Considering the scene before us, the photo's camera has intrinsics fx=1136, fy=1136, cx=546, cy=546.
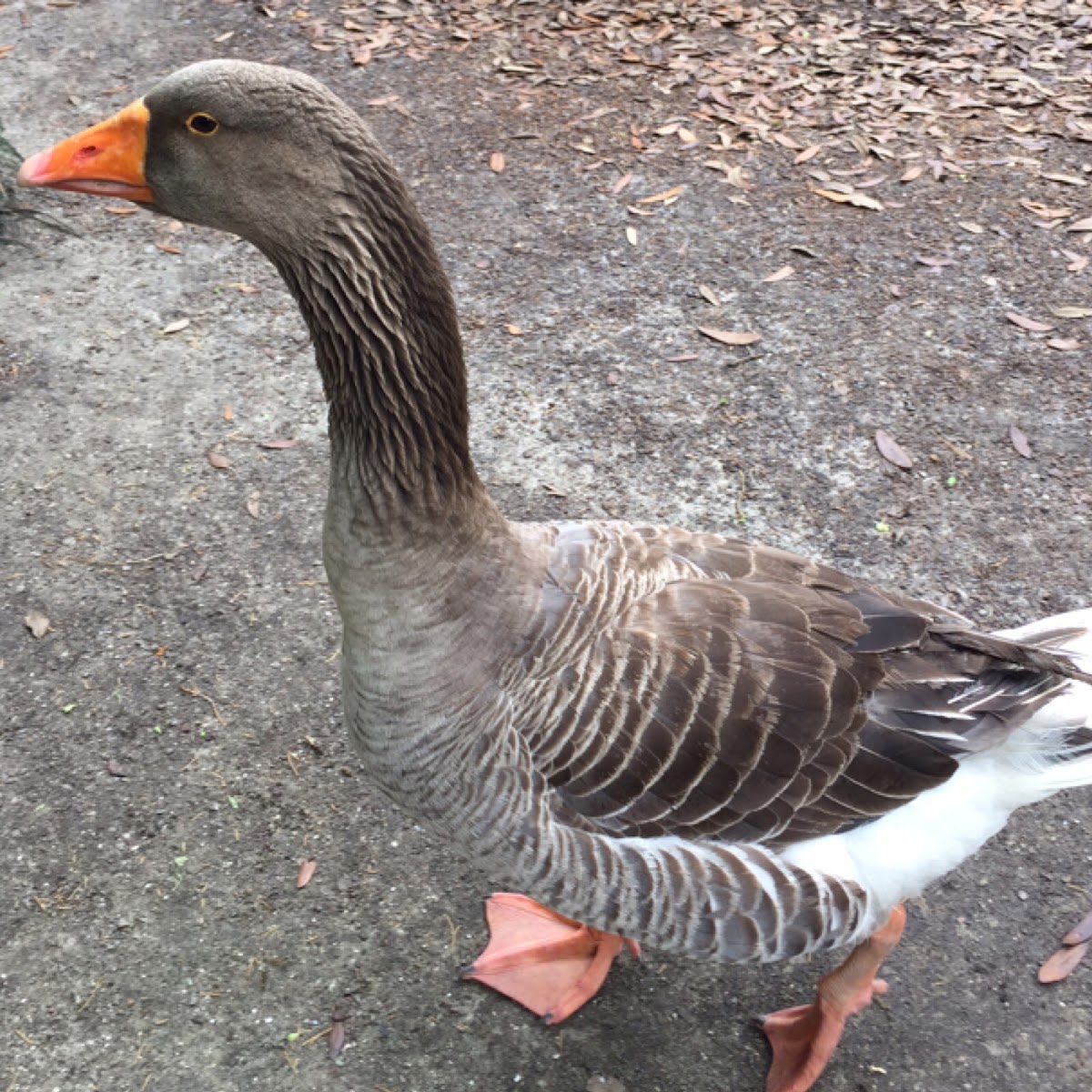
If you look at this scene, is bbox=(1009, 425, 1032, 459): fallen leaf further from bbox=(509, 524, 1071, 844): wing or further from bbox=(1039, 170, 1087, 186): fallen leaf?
bbox=(509, 524, 1071, 844): wing

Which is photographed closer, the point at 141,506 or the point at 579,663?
the point at 579,663

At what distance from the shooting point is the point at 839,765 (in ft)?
8.82

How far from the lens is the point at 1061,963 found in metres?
3.23

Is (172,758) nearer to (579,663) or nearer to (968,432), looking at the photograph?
(579,663)

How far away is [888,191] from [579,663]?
14.1ft

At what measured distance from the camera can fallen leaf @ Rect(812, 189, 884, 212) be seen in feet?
19.3

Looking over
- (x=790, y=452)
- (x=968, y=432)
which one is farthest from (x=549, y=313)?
(x=968, y=432)

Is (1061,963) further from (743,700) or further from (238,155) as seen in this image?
(238,155)

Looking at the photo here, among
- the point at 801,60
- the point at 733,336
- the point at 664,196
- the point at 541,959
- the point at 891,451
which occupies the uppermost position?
the point at 801,60

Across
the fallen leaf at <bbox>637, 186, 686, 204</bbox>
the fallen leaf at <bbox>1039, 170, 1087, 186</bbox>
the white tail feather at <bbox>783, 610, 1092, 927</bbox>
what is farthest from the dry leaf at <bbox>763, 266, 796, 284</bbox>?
the white tail feather at <bbox>783, 610, 1092, 927</bbox>

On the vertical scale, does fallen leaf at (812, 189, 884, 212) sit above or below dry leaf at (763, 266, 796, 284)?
above

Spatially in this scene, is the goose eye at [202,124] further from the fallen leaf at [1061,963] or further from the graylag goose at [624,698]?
the fallen leaf at [1061,963]

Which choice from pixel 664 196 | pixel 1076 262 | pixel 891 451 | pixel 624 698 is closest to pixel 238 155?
pixel 624 698

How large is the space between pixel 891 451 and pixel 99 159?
131 inches
